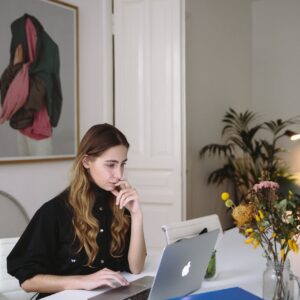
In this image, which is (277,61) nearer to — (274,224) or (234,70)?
(234,70)

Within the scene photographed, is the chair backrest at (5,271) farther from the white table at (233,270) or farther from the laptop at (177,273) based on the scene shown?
the laptop at (177,273)

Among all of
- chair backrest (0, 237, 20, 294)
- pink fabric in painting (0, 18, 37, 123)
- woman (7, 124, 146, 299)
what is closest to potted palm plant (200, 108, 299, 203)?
pink fabric in painting (0, 18, 37, 123)

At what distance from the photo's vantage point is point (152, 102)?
3416 mm

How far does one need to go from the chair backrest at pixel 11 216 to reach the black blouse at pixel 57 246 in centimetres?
109

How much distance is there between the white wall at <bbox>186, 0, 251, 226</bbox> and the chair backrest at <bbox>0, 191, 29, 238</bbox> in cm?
199

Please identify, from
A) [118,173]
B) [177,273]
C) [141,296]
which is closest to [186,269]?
[177,273]

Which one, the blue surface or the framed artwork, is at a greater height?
the framed artwork

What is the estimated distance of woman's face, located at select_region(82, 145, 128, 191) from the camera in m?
1.66

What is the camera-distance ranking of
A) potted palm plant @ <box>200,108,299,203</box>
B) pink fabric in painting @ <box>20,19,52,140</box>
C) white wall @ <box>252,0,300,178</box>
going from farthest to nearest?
1. white wall @ <box>252,0,300,178</box>
2. potted palm plant @ <box>200,108,299,203</box>
3. pink fabric in painting @ <box>20,19,52,140</box>

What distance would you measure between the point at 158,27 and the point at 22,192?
1.65 metres

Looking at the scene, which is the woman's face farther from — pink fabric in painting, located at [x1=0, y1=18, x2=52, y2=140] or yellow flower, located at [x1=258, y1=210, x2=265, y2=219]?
pink fabric in painting, located at [x1=0, y1=18, x2=52, y2=140]

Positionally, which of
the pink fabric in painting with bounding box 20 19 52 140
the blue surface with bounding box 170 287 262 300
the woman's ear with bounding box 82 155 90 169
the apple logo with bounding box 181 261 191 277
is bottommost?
the blue surface with bounding box 170 287 262 300

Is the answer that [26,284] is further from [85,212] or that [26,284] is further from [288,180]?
[288,180]

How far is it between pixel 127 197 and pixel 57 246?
1.10ft
